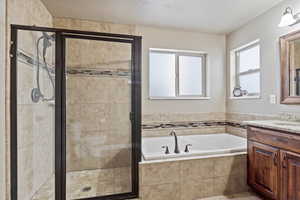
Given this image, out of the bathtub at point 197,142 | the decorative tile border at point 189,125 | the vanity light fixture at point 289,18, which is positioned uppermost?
the vanity light fixture at point 289,18

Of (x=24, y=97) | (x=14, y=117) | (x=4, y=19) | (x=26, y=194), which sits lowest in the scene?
(x=26, y=194)

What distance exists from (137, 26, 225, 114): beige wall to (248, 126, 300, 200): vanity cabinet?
3.87 ft

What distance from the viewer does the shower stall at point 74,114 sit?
1812mm

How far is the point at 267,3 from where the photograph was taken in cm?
230

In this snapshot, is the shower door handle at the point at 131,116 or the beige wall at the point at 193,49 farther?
the beige wall at the point at 193,49

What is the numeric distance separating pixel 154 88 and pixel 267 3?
6.40 feet

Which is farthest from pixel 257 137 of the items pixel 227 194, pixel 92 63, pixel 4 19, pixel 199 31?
pixel 4 19

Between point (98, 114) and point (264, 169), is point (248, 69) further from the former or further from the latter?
point (98, 114)

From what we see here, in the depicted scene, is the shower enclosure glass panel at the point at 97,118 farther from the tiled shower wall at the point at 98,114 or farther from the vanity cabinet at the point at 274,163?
the vanity cabinet at the point at 274,163

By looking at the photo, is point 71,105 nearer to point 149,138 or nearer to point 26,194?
point 26,194

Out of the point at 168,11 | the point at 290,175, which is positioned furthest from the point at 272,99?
the point at 168,11

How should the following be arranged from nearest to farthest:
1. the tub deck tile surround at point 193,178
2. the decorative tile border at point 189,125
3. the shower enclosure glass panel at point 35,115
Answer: the shower enclosure glass panel at point 35,115 → the tub deck tile surround at point 193,178 → the decorative tile border at point 189,125

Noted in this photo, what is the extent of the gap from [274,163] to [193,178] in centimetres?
84

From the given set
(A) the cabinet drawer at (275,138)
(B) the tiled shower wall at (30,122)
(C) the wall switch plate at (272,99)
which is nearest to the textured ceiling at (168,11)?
(B) the tiled shower wall at (30,122)
